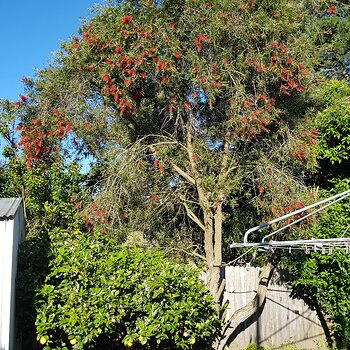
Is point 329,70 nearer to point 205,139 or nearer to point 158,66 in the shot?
point 205,139

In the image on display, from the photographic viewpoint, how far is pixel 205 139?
7531mm

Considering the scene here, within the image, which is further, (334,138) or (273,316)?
(273,316)

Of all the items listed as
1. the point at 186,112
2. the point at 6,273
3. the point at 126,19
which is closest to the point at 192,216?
the point at 186,112

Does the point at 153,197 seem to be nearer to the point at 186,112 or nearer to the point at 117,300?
the point at 186,112

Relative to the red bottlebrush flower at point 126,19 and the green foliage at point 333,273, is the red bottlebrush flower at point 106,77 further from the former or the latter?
the green foliage at point 333,273

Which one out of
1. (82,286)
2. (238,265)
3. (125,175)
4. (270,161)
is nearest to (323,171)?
(270,161)

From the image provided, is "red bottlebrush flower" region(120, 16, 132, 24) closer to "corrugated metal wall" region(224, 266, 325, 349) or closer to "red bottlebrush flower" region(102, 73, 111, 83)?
"red bottlebrush flower" region(102, 73, 111, 83)

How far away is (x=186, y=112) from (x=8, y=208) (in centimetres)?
311

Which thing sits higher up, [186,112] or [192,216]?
[186,112]

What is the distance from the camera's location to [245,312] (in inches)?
298

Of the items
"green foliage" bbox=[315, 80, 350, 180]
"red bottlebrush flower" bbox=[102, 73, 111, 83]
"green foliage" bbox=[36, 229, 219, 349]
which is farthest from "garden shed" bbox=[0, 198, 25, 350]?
"green foliage" bbox=[315, 80, 350, 180]

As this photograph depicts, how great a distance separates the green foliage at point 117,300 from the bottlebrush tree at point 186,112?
1059 mm

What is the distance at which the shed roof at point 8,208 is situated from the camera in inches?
200

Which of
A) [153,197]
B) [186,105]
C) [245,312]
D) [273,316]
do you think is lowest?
[273,316]
